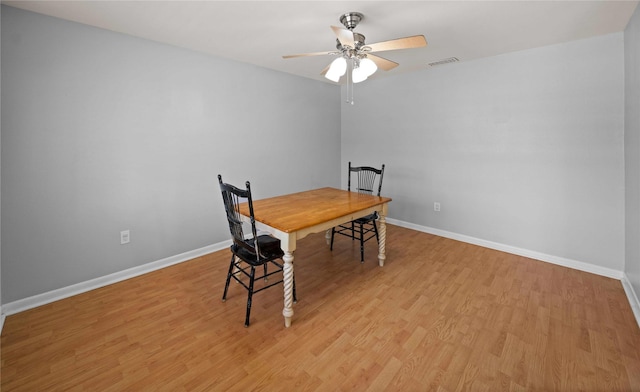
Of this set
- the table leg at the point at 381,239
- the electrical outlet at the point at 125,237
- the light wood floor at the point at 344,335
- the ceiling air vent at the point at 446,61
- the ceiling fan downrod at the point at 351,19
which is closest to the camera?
the light wood floor at the point at 344,335

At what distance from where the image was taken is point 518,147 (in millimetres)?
3201

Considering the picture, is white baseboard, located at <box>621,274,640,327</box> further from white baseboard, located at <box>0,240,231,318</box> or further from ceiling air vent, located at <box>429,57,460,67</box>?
white baseboard, located at <box>0,240,231,318</box>

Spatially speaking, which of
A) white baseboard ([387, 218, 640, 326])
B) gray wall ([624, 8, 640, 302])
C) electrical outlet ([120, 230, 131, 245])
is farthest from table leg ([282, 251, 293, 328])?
gray wall ([624, 8, 640, 302])

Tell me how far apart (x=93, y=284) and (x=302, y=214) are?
2029 mm

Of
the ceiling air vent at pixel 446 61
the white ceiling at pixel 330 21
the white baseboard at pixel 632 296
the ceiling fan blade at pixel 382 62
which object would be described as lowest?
the white baseboard at pixel 632 296

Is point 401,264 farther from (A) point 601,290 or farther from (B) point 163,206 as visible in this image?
(B) point 163,206

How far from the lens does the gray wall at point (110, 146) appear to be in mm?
2158

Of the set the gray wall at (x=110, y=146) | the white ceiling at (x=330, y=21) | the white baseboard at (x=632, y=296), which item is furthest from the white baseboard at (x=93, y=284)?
the white baseboard at (x=632, y=296)

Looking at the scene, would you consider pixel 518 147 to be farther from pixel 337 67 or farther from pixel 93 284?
pixel 93 284

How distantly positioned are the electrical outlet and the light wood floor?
40 centimetres

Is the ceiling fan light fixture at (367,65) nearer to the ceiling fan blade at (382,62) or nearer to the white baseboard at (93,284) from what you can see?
the ceiling fan blade at (382,62)

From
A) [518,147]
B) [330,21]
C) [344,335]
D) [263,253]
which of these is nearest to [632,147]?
[518,147]

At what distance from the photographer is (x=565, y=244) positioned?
2.99 metres

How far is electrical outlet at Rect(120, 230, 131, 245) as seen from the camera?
269 cm
